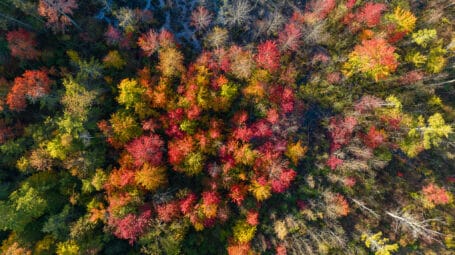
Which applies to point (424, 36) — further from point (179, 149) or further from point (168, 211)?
point (168, 211)

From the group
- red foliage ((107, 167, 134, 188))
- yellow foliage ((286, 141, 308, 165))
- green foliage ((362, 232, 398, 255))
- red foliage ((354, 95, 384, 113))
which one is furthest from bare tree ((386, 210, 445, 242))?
red foliage ((107, 167, 134, 188))

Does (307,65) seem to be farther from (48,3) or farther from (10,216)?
(10,216)

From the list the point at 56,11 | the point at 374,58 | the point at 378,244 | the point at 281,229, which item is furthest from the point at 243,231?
the point at 56,11

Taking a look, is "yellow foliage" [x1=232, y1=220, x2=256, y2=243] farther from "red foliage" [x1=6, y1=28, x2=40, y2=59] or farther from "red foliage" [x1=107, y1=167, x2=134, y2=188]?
"red foliage" [x1=6, y1=28, x2=40, y2=59]

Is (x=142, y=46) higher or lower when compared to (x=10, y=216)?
higher

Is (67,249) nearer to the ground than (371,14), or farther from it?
nearer to the ground

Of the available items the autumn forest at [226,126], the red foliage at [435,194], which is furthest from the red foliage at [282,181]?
the red foliage at [435,194]

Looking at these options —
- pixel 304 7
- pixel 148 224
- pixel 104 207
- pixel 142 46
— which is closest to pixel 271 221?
pixel 148 224
